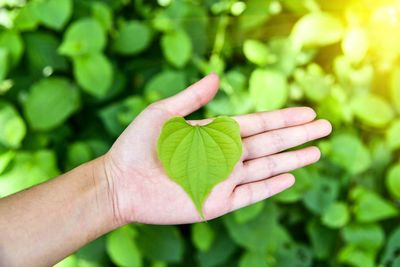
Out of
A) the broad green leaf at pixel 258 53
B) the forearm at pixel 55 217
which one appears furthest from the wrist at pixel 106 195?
the broad green leaf at pixel 258 53

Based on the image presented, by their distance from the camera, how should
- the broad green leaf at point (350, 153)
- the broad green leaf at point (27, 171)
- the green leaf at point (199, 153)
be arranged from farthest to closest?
1. the broad green leaf at point (350, 153)
2. the broad green leaf at point (27, 171)
3. the green leaf at point (199, 153)

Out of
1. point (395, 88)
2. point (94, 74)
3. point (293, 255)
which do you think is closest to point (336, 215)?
point (293, 255)

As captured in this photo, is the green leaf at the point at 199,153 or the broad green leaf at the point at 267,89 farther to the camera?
the broad green leaf at the point at 267,89

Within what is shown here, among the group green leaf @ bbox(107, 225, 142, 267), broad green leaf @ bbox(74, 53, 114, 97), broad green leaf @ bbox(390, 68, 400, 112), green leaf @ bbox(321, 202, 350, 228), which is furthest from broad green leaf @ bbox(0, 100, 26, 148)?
broad green leaf @ bbox(390, 68, 400, 112)

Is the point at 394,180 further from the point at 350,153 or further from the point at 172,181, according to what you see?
the point at 172,181

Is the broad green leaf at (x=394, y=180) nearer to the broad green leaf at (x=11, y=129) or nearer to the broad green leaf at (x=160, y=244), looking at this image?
the broad green leaf at (x=160, y=244)

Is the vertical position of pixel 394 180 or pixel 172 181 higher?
pixel 172 181
